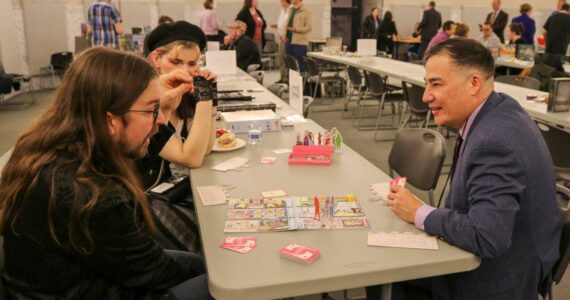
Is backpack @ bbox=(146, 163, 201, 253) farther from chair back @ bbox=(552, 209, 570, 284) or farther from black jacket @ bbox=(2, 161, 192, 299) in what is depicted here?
chair back @ bbox=(552, 209, 570, 284)

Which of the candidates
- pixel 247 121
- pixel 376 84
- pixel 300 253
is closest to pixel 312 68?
pixel 376 84

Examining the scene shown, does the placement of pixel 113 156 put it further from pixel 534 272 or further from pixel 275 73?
pixel 275 73

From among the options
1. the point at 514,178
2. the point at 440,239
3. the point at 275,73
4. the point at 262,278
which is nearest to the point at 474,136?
the point at 514,178

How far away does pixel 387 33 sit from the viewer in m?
12.0

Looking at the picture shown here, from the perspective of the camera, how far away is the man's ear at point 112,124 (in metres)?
1.19

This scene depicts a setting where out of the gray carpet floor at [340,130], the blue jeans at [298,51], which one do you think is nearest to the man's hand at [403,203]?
the gray carpet floor at [340,130]

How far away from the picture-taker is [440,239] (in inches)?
Answer: 55.7

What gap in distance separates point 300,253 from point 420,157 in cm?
119

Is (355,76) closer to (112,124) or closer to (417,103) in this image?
(417,103)

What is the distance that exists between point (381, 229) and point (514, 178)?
0.41 metres

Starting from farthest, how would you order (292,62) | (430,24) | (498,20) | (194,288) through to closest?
(430,24), (498,20), (292,62), (194,288)

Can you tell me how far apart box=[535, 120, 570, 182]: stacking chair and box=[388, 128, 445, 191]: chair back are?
1.13m

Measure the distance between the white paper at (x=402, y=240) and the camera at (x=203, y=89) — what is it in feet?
3.64

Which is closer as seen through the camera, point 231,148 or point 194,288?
point 194,288
